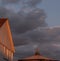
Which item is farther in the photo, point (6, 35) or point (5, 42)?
point (6, 35)

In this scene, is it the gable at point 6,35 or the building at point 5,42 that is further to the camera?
the gable at point 6,35

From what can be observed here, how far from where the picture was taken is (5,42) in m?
47.4

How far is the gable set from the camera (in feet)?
150

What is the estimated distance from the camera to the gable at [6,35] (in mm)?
45719

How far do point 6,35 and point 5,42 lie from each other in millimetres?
1624

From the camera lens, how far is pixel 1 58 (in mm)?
44906

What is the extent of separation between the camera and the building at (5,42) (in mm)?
45438

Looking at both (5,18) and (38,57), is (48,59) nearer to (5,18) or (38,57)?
(38,57)

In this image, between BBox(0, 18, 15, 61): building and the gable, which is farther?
the gable

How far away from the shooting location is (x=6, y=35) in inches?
1916

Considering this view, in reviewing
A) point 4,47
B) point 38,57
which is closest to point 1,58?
point 4,47

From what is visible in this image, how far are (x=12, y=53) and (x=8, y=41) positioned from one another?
358 cm

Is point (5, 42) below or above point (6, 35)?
below

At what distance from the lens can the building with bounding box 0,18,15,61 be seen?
45438mm
